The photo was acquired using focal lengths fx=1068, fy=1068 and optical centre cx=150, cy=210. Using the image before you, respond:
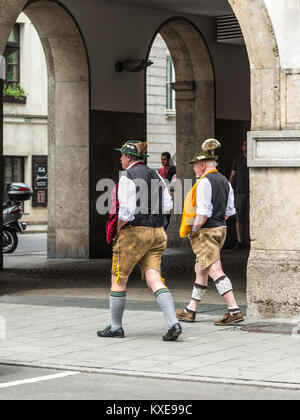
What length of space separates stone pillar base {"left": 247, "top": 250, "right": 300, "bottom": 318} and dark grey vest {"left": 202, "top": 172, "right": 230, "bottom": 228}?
0.69 meters

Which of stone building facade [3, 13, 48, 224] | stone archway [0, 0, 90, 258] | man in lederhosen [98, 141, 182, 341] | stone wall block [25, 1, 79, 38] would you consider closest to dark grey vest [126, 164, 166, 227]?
man in lederhosen [98, 141, 182, 341]

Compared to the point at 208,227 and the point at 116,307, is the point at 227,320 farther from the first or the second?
the point at 116,307

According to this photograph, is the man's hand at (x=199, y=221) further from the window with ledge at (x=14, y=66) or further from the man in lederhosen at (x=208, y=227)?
the window with ledge at (x=14, y=66)

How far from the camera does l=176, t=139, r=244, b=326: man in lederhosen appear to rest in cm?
1043

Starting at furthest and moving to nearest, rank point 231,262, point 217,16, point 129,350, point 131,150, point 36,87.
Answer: point 36,87 < point 217,16 < point 231,262 < point 131,150 < point 129,350

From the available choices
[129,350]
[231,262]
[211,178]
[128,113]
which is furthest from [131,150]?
[128,113]

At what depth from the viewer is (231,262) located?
17641 mm

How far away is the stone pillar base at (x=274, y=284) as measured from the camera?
10711 mm

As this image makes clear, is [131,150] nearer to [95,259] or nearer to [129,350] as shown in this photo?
[129,350]

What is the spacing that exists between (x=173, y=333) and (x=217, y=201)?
1.67 m

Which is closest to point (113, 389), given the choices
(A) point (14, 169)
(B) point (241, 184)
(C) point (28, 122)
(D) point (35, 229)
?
(B) point (241, 184)

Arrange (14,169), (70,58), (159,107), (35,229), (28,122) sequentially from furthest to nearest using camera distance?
(159,107), (14,169), (28,122), (35,229), (70,58)

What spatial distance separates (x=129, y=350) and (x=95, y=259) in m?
9.32

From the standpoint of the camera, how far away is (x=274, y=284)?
10820 millimetres
